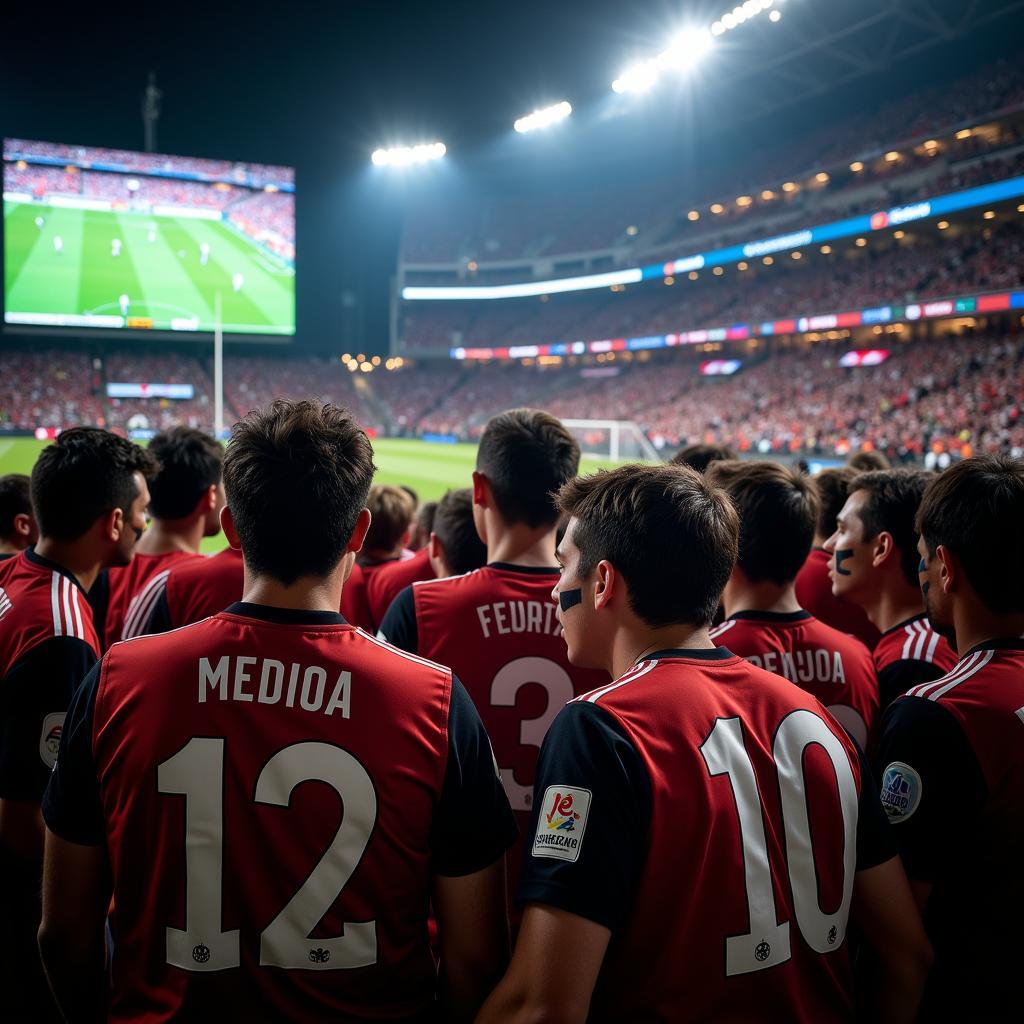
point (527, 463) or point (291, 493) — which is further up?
point (527, 463)

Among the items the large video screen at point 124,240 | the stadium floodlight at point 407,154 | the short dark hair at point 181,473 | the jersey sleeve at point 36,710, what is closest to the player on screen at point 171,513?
the short dark hair at point 181,473

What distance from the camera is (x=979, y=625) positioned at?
222 cm

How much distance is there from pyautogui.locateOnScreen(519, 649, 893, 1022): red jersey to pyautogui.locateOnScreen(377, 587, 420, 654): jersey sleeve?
4.29ft

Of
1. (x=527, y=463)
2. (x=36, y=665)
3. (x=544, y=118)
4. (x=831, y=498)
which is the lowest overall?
(x=36, y=665)

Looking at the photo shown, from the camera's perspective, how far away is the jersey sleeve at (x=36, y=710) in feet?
7.93

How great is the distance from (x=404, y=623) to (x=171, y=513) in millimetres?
2174

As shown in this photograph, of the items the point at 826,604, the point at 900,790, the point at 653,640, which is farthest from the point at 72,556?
the point at 826,604

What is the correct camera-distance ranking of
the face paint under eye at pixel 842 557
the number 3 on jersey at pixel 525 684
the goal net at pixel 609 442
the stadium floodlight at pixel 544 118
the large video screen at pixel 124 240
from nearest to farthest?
the number 3 on jersey at pixel 525 684
the face paint under eye at pixel 842 557
the large video screen at pixel 124 240
the goal net at pixel 609 442
the stadium floodlight at pixel 544 118

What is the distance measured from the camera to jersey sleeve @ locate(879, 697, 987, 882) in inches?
74.5

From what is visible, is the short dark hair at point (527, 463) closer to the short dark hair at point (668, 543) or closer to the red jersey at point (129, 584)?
the short dark hair at point (668, 543)

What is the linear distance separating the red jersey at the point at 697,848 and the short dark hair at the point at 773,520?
121 cm

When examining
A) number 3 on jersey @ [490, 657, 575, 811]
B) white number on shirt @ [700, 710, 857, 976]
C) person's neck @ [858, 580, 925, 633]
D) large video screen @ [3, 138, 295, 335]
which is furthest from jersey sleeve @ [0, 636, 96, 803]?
large video screen @ [3, 138, 295, 335]

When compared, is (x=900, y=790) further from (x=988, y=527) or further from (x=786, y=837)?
(x=988, y=527)

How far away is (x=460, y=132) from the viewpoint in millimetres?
42125
